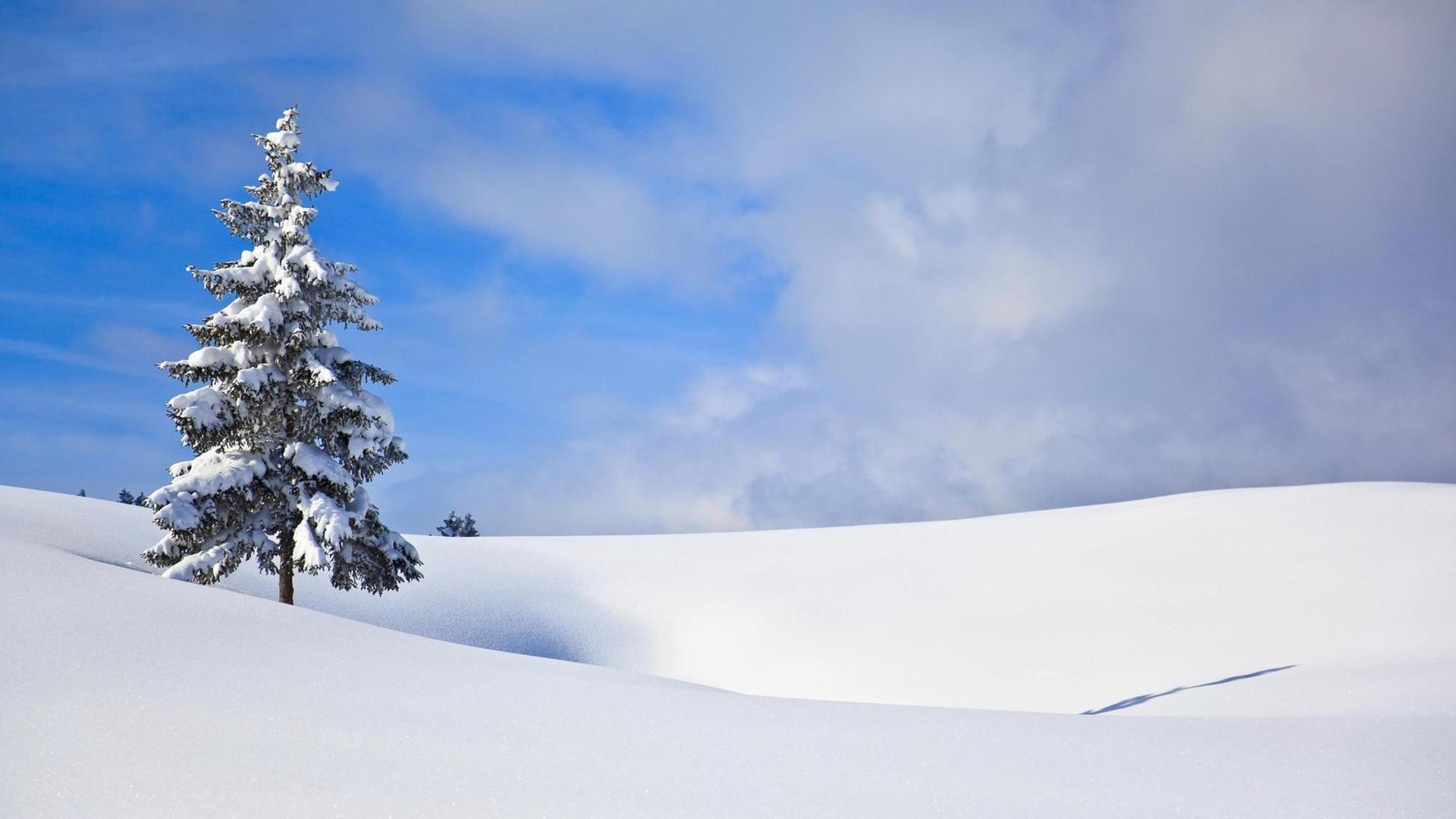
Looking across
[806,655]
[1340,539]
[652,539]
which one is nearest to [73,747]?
[806,655]

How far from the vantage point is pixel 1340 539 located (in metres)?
20.0

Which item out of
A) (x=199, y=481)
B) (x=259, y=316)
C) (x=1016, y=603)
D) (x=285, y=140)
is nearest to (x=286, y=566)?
(x=199, y=481)

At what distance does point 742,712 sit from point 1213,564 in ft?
53.9

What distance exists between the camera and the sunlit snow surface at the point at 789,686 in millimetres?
5703

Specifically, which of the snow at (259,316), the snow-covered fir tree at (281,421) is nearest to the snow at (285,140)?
the snow-covered fir tree at (281,421)

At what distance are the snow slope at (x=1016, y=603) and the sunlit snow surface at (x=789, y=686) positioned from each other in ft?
0.27

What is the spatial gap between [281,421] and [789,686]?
A: 11562 mm

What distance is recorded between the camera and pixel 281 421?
1609cm

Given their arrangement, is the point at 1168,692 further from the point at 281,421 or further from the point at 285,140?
the point at 285,140

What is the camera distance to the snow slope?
15953 millimetres

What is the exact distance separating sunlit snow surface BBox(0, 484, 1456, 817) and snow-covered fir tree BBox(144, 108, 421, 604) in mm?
2494

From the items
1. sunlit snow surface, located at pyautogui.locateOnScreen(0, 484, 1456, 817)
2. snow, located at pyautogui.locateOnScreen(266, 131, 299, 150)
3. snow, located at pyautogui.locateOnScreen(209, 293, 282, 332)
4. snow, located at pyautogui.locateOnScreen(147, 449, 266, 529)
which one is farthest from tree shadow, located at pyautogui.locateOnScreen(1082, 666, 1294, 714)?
snow, located at pyautogui.locateOnScreen(266, 131, 299, 150)

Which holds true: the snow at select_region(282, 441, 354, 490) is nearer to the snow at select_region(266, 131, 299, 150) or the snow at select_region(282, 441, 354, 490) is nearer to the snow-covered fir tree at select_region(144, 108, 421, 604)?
the snow-covered fir tree at select_region(144, 108, 421, 604)

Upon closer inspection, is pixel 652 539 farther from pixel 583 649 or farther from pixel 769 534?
pixel 583 649
